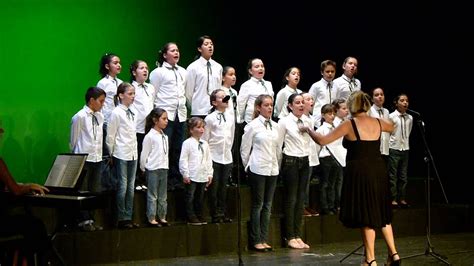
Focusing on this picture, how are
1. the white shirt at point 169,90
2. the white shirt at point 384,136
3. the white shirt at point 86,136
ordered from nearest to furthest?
1. the white shirt at point 86,136
2. the white shirt at point 169,90
3. the white shirt at point 384,136

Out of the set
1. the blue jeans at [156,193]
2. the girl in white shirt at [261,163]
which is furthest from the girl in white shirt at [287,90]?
the blue jeans at [156,193]

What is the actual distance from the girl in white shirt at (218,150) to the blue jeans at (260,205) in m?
0.29

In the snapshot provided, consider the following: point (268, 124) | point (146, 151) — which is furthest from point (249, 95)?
point (146, 151)

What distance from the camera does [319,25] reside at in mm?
11875

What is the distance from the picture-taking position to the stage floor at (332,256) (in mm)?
8227

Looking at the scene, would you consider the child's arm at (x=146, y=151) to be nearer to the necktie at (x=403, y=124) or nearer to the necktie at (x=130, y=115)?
the necktie at (x=130, y=115)

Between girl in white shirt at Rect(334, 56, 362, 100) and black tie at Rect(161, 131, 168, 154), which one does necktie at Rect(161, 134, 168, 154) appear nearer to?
black tie at Rect(161, 131, 168, 154)

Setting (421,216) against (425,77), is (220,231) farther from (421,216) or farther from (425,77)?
(425,77)

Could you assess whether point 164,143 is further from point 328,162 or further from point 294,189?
point 328,162

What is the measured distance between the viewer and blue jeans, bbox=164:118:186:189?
30.5 feet

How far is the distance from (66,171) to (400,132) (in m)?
4.61

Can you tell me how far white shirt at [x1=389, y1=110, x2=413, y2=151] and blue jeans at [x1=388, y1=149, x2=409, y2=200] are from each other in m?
0.06

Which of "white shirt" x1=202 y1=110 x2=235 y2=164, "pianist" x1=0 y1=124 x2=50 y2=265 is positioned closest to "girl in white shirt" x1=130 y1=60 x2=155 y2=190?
"white shirt" x1=202 y1=110 x2=235 y2=164

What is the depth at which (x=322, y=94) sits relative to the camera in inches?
404
